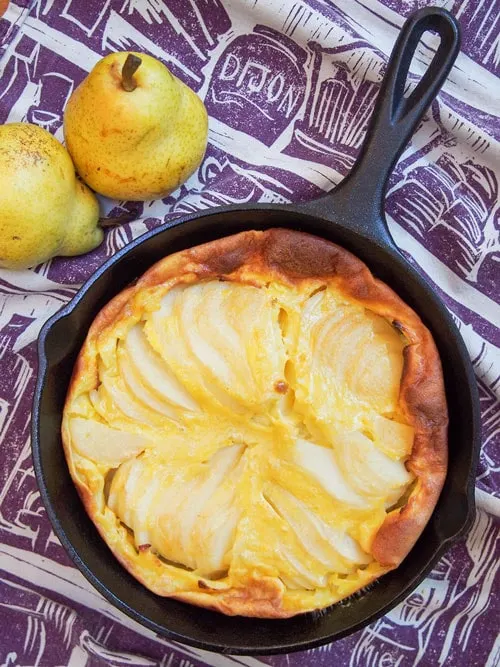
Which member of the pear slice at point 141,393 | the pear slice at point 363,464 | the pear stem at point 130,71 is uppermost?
the pear stem at point 130,71

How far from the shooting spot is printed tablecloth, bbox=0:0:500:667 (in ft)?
6.48

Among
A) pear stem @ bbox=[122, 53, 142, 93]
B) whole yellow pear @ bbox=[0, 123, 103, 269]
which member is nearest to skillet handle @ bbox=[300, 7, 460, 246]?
pear stem @ bbox=[122, 53, 142, 93]

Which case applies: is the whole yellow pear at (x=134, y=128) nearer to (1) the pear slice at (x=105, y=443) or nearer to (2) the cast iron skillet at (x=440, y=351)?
(2) the cast iron skillet at (x=440, y=351)

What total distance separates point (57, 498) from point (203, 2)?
1231 mm

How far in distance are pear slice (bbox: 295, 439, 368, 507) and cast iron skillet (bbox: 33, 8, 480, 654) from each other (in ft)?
0.69

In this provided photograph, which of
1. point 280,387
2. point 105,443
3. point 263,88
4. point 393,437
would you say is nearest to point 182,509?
point 105,443

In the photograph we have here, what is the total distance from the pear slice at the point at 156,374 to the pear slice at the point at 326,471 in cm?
25

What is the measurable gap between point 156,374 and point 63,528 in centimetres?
39

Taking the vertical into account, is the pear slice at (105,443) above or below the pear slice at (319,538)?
below

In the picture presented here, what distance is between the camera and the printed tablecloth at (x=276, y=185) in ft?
6.48

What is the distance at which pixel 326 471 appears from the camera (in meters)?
1.68

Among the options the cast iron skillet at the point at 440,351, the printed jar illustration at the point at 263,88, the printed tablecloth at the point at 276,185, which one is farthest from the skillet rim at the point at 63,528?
the printed jar illustration at the point at 263,88

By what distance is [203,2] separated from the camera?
6.63 ft

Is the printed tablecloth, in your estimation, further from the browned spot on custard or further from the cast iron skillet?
the browned spot on custard
